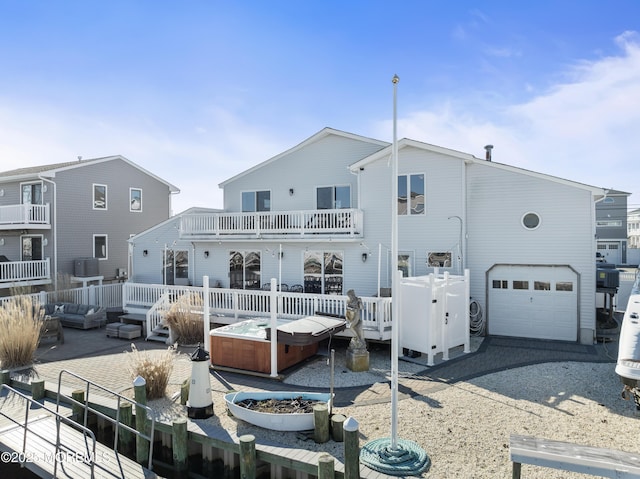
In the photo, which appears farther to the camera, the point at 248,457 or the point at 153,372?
the point at 153,372

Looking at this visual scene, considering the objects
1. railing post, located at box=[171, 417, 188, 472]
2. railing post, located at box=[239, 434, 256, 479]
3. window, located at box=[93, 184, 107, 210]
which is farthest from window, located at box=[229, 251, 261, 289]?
railing post, located at box=[239, 434, 256, 479]


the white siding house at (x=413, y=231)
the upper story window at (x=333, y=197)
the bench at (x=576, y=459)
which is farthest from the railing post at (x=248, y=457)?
the upper story window at (x=333, y=197)

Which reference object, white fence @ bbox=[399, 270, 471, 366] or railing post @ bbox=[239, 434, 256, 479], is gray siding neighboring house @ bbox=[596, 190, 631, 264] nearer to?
white fence @ bbox=[399, 270, 471, 366]

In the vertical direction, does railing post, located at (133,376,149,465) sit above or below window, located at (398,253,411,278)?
below

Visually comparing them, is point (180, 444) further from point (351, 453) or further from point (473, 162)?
point (473, 162)

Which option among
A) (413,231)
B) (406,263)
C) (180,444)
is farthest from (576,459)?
(413,231)

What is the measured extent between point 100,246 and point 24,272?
4.27 m

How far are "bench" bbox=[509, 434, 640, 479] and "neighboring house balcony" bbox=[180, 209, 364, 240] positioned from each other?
10.4 metres

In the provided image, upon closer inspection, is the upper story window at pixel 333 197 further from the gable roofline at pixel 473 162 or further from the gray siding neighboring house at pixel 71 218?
the gray siding neighboring house at pixel 71 218

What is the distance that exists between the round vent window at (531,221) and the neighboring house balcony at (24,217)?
21.9m

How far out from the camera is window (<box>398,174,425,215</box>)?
14.2 metres

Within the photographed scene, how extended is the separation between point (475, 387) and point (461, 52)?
939 cm

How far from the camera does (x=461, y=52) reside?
1172 centimetres

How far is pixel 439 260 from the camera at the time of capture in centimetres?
1394
